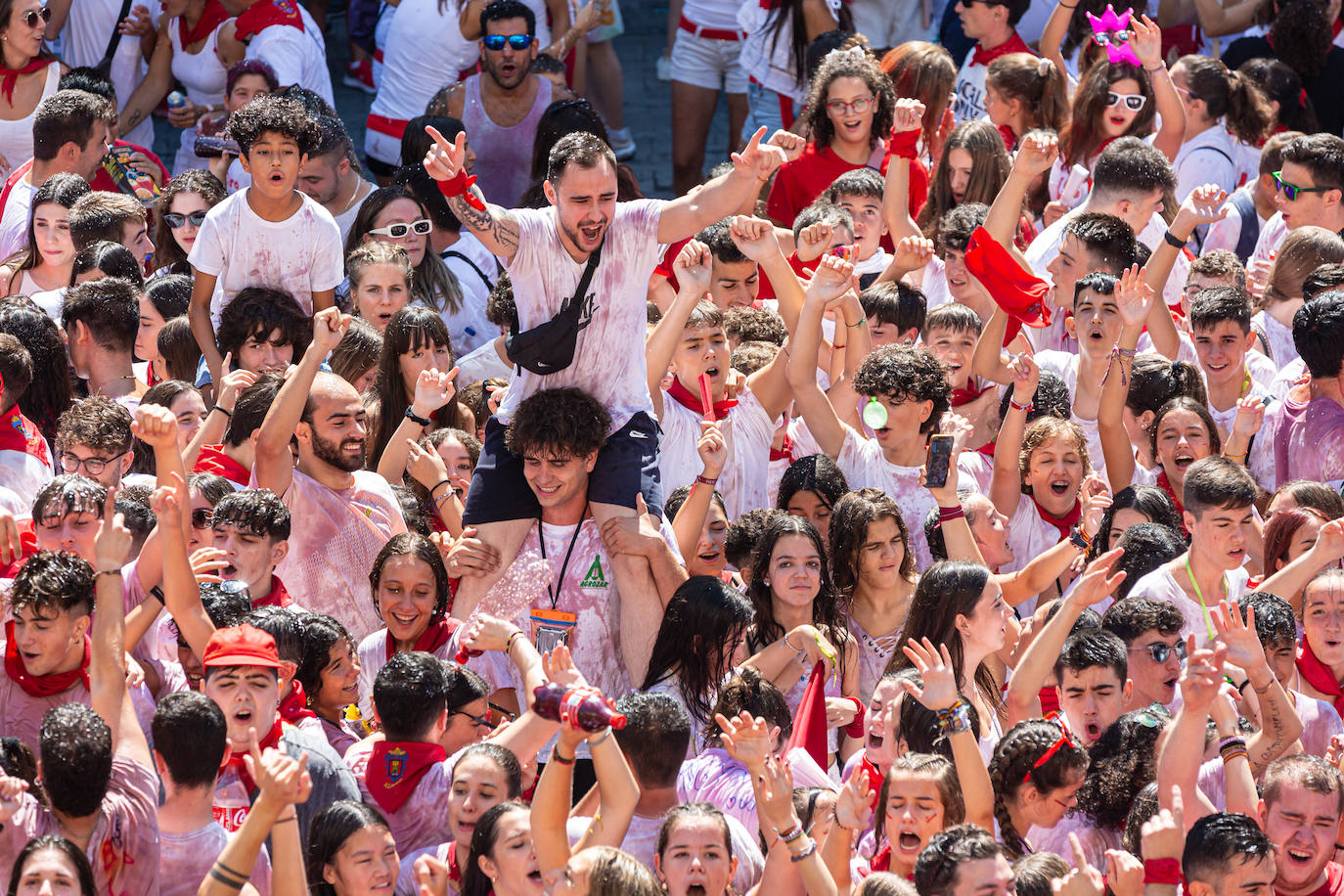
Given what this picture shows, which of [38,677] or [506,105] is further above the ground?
[506,105]

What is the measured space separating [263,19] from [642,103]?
3.23 meters

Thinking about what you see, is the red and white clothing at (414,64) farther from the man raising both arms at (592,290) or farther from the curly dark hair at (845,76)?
the man raising both arms at (592,290)

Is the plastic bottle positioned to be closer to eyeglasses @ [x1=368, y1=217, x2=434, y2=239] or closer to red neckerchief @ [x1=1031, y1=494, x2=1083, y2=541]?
red neckerchief @ [x1=1031, y1=494, x2=1083, y2=541]

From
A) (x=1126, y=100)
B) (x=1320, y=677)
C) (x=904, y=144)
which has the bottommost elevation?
(x=1320, y=677)

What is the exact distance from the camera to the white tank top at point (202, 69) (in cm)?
1020

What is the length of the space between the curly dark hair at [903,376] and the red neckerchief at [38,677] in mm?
2981

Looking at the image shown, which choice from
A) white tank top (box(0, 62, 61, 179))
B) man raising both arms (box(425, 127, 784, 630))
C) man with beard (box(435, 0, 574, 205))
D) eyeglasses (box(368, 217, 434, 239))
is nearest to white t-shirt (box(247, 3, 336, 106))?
man with beard (box(435, 0, 574, 205))

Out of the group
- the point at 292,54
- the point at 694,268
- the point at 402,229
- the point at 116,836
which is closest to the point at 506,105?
the point at 292,54

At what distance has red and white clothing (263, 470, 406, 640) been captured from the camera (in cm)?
645

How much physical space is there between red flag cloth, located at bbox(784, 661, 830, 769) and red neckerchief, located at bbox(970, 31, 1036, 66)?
5209 mm

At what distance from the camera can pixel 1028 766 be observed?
17.1 feet

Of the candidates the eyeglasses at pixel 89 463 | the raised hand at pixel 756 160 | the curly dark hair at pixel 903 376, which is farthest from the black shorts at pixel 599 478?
the eyeglasses at pixel 89 463

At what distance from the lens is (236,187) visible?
9086 millimetres

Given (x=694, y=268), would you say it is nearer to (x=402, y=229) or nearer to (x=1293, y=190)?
(x=402, y=229)
